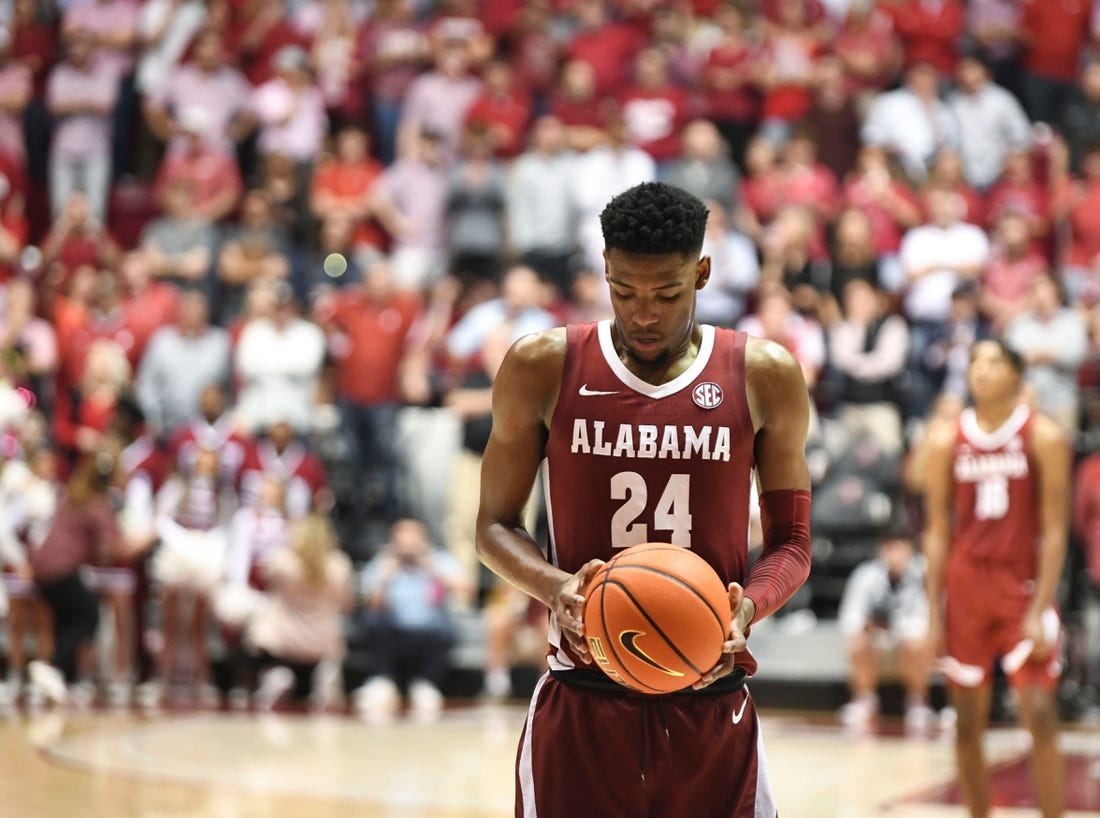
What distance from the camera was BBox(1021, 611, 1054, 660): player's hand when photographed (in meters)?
5.83

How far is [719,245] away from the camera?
11.4 m

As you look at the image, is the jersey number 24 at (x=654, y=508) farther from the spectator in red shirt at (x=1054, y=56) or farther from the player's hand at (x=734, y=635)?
the spectator in red shirt at (x=1054, y=56)

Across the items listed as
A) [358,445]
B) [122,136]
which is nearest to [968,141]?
[358,445]

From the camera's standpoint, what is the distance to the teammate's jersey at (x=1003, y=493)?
20.0 ft

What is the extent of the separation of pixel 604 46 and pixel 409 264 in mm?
2590

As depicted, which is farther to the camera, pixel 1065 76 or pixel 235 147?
pixel 235 147

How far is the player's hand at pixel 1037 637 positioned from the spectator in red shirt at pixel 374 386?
252 inches

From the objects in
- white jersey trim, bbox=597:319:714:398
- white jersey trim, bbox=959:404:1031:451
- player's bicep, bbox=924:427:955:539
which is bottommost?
player's bicep, bbox=924:427:955:539

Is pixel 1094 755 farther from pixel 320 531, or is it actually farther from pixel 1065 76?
pixel 1065 76

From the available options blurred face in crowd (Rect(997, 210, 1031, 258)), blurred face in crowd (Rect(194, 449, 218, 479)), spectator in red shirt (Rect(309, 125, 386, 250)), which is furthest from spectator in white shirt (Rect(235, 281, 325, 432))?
blurred face in crowd (Rect(997, 210, 1031, 258))

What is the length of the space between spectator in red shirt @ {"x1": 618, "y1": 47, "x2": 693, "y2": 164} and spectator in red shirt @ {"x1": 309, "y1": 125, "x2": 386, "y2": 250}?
85.4 inches

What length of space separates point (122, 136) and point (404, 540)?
224 inches

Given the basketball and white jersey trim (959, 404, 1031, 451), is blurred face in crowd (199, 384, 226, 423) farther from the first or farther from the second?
the basketball

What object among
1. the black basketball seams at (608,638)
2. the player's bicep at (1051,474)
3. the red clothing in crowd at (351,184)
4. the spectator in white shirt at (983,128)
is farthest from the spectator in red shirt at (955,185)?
the black basketball seams at (608,638)
